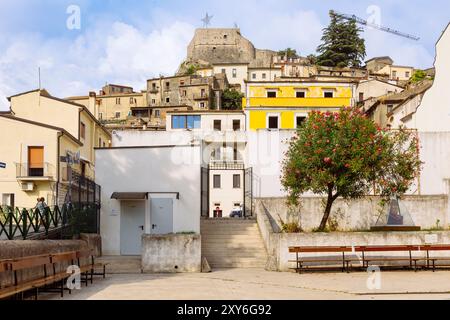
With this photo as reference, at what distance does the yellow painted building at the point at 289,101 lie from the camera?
54.9 m

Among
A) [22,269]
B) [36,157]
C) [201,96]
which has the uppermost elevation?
[201,96]

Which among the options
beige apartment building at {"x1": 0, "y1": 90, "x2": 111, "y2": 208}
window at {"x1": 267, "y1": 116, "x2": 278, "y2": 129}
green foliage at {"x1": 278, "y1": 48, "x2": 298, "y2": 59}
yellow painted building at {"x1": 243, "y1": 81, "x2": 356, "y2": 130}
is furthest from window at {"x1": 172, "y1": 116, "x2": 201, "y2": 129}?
green foliage at {"x1": 278, "y1": 48, "x2": 298, "y2": 59}

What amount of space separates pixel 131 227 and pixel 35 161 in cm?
1787

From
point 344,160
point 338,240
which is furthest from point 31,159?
point 338,240

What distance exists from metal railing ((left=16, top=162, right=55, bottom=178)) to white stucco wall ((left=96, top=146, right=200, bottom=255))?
1595cm

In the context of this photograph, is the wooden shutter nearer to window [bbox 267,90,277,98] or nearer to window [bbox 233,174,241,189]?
window [bbox 233,174,241,189]

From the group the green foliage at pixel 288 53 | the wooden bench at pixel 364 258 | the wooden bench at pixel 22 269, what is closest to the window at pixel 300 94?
the wooden bench at pixel 364 258

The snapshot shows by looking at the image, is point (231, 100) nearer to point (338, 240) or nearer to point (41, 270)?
point (338, 240)

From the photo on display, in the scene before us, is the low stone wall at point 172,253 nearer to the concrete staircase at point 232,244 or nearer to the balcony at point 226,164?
the concrete staircase at point 232,244

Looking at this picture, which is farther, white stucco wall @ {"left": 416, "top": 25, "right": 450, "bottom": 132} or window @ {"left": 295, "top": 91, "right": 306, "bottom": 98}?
window @ {"left": 295, "top": 91, "right": 306, "bottom": 98}

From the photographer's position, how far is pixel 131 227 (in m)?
26.0

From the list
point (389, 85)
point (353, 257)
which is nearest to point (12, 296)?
point (353, 257)

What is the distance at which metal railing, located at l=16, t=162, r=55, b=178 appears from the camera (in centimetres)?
4125

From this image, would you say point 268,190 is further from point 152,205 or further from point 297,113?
point 297,113
